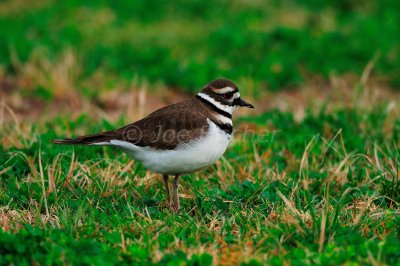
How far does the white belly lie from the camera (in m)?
5.89

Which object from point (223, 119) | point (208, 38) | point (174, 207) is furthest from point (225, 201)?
point (208, 38)

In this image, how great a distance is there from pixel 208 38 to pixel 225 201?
6149 millimetres

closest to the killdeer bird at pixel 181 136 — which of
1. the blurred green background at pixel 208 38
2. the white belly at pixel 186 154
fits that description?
the white belly at pixel 186 154

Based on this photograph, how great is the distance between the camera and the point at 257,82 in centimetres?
1030

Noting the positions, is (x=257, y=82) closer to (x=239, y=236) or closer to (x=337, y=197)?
(x=337, y=197)

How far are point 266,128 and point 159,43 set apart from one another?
12.0 ft

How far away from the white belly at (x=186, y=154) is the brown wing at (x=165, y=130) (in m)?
0.05

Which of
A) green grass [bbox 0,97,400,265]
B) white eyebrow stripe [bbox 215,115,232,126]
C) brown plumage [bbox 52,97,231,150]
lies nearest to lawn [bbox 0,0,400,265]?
green grass [bbox 0,97,400,265]

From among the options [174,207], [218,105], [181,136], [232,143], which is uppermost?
[218,105]

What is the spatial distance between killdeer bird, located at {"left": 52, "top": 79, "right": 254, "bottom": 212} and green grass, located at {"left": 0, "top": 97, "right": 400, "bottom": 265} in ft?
1.28

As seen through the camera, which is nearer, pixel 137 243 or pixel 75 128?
pixel 137 243

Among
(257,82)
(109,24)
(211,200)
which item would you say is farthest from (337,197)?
(109,24)

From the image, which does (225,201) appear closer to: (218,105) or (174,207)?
(174,207)

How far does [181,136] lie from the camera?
5.96 m
